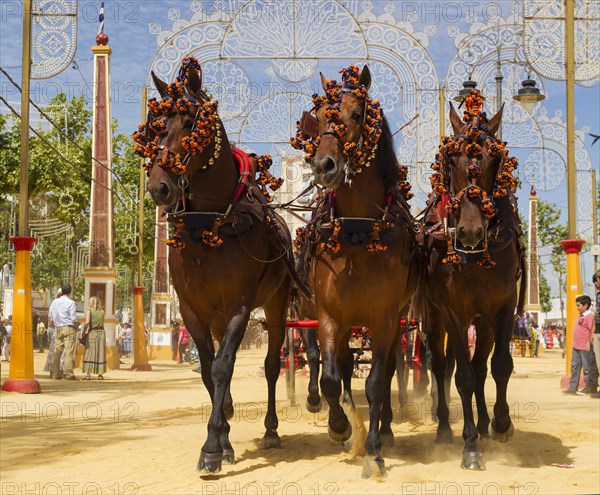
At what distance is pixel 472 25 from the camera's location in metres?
16.9

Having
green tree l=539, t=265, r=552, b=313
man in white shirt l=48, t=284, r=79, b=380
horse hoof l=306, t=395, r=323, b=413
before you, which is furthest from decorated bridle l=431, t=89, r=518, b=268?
green tree l=539, t=265, r=552, b=313

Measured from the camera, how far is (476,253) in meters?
6.88

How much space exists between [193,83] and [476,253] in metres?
2.77

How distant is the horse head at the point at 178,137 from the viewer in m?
6.40

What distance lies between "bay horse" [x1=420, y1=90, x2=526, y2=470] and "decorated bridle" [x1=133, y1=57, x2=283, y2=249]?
1.85m

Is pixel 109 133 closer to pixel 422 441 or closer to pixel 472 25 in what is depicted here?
pixel 472 25

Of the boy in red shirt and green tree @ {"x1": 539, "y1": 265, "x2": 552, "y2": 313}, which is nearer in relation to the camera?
the boy in red shirt

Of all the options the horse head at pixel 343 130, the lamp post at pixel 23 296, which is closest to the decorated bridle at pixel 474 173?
the horse head at pixel 343 130

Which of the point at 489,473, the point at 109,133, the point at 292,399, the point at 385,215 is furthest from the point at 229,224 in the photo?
the point at 109,133

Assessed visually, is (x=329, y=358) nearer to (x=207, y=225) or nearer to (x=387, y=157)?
(x=207, y=225)

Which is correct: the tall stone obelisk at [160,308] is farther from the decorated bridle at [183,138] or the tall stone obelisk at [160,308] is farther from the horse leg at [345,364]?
the decorated bridle at [183,138]

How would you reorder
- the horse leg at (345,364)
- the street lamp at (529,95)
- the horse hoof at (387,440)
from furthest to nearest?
the street lamp at (529,95)
the horse hoof at (387,440)
the horse leg at (345,364)

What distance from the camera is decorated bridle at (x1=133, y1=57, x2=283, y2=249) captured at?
6.52m

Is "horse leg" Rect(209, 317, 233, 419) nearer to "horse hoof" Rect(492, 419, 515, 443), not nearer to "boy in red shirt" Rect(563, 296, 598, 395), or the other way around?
"horse hoof" Rect(492, 419, 515, 443)
